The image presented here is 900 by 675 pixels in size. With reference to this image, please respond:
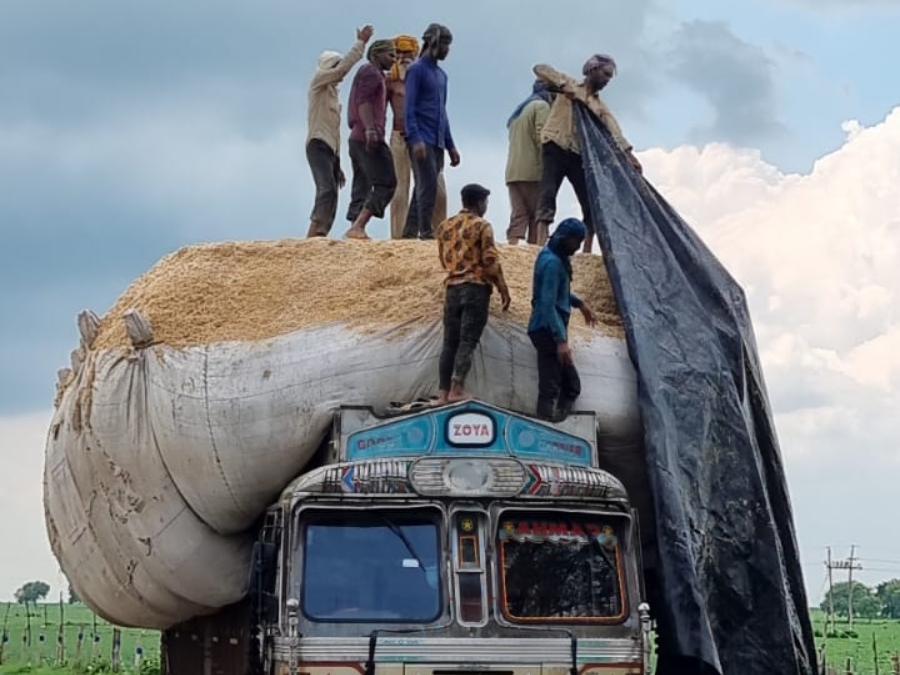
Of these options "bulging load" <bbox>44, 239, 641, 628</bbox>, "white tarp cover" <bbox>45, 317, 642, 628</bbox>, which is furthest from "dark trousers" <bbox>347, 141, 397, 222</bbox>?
"white tarp cover" <bbox>45, 317, 642, 628</bbox>

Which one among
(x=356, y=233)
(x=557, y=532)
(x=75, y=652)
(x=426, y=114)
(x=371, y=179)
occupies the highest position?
(x=426, y=114)

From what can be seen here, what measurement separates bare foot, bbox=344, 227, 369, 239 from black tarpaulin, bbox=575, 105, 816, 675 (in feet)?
6.79

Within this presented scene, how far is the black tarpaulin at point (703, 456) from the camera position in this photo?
8.88 m

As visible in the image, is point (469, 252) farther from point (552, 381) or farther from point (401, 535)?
point (401, 535)

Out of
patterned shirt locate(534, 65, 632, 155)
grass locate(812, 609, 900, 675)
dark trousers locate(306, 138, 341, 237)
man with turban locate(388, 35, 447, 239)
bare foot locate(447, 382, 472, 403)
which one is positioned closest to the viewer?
bare foot locate(447, 382, 472, 403)

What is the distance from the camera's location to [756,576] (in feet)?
30.6

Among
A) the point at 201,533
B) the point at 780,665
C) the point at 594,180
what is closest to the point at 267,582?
the point at 201,533

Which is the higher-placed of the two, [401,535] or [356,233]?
[356,233]

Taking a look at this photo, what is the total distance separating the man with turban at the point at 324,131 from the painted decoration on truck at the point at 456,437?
4152 mm

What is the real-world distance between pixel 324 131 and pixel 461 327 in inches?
160

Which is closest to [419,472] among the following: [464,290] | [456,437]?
[456,437]

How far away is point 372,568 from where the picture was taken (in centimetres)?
795

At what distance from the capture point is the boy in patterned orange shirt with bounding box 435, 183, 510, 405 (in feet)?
28.9

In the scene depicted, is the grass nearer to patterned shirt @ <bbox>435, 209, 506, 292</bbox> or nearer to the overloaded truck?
the overloaded truck
